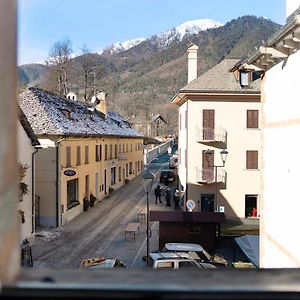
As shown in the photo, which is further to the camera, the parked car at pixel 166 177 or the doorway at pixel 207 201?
the parked car at pixel 166 177

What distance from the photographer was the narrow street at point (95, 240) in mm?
17806

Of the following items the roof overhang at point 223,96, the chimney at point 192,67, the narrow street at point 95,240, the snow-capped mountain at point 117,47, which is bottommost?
the narrow street at point 95,240

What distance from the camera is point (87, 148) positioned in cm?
2878

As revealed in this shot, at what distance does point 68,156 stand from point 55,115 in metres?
2.49

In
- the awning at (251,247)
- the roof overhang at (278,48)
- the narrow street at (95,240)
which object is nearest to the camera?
the roof overhang at (278,48)

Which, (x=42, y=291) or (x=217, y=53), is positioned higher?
(x=217, y=53)

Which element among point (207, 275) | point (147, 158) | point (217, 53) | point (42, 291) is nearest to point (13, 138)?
point (42, 291)

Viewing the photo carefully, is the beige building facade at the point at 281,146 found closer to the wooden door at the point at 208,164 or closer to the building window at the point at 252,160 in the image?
the wooden door at the point at 208,164

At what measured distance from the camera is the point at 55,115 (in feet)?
83.7

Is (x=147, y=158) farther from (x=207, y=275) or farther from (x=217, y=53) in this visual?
(x=207, y=275)

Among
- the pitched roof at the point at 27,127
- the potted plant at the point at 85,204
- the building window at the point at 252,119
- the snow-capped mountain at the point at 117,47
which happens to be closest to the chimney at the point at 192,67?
the building window at the point at 252,119

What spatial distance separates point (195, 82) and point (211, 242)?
11.0 meters

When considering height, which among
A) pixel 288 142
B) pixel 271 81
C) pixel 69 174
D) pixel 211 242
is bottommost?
pixel 211 242

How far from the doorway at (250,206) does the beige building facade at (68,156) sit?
31.7ft
